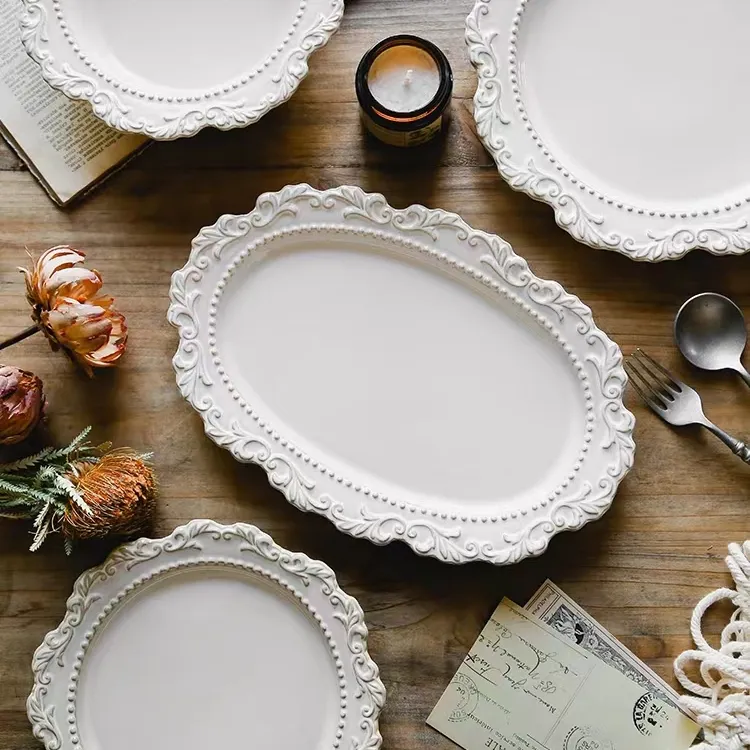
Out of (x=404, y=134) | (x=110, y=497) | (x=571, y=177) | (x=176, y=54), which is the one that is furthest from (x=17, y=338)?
(x=571, y=177)

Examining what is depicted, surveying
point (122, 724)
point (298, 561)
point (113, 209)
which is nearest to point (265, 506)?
point (298, 561)

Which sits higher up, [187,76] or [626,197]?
[187,76]

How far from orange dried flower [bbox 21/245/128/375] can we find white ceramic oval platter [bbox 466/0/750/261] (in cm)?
45

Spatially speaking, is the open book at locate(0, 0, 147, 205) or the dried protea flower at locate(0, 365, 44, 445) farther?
the open book at locate(0, 0, 147, 205)

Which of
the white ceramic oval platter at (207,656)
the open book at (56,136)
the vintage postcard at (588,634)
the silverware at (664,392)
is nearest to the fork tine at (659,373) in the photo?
the silverware at (664,392)

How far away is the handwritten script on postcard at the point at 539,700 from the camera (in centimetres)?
90

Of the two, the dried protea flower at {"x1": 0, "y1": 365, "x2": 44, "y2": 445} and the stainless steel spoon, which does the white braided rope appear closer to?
the stainless steel spoon

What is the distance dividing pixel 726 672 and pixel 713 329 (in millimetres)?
357

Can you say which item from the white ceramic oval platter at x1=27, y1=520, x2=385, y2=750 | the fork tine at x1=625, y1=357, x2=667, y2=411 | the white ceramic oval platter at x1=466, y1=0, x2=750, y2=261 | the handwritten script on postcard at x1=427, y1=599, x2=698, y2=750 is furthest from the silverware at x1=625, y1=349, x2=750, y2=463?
the white ceramic oval platter at x1=27, y1=520, x2=385, y2=750

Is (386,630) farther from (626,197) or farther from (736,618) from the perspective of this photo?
(626,197)

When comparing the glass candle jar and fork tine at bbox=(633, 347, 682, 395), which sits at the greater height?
the glass candle jar

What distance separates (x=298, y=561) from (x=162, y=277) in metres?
0.35

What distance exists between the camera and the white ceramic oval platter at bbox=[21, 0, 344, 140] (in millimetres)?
892

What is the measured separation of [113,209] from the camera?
98 centimetres
